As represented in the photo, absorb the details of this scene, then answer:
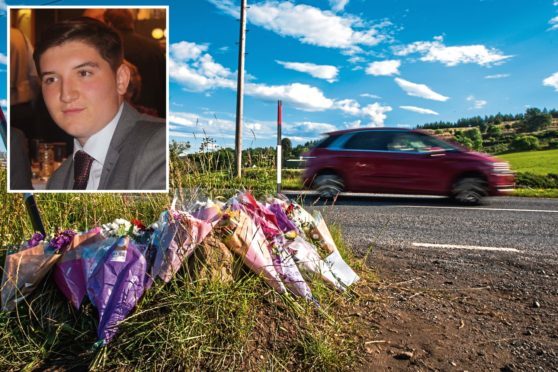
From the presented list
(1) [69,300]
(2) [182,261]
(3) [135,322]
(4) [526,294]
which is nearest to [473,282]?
(4) [526,294]

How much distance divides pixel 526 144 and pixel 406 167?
46961 millimetres

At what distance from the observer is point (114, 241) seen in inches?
89.2

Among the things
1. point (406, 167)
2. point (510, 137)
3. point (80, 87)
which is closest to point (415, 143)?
point (406, 167)

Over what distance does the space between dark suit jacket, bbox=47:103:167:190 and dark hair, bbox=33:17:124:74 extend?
262 mm

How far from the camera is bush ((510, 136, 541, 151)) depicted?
4794cm

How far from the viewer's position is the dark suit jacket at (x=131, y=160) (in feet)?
7.22

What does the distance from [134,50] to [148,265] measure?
1.07 m

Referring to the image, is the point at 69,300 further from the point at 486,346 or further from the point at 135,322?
the point at 486,346

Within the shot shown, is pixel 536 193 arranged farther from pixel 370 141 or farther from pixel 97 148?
pixel 97 148

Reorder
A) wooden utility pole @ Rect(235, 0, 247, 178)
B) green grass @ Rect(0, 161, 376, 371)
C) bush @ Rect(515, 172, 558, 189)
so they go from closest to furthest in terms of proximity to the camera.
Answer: green grass @ Rect(0, 161, 376, 371)
bush @ Rect(515, 172, 558, 189)
wooden utility pole @ Rect(235, 0, 247, 178)

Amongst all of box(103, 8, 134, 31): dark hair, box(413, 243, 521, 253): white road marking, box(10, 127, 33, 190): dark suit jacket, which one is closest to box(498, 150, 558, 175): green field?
box(413, 243, 521, 253): white road marking

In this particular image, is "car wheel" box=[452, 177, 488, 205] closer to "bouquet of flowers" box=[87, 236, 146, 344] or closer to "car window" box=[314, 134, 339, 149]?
A: "car window" box=[314, 134, 339, 149]

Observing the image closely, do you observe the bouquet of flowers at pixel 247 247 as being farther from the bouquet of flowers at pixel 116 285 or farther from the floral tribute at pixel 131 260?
the bouquet of flowers at pixel 116 285

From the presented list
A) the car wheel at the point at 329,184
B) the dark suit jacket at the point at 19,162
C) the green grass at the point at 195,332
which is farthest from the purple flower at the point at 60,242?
the car wheel at the point at 329,184
